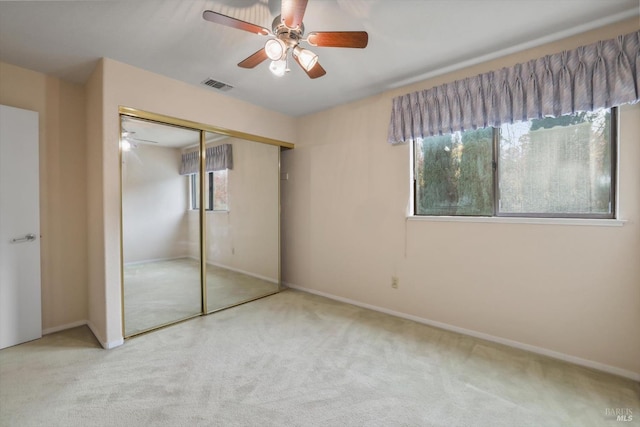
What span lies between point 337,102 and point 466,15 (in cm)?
169

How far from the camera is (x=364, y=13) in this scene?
69.8 inches

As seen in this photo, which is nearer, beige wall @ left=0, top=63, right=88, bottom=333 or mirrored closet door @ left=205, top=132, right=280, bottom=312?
beige wall @ left=0, top=63, right=88, bottom=333

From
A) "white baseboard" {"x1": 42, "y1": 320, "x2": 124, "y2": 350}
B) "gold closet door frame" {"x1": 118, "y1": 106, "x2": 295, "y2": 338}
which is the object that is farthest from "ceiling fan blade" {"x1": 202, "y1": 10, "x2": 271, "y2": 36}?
"white baseboard" {"x1": 42, "y1": 320, "x2": 124, "y2": 350}

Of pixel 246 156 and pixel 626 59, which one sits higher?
pixel 626 59

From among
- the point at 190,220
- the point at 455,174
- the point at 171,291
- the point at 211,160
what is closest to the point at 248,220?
the point at 190,220

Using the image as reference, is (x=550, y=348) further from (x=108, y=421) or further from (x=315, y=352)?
(x=108, y=421)

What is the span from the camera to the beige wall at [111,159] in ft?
7.51

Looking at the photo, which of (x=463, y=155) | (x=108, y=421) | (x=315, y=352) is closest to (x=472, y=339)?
(x=315, y=352)

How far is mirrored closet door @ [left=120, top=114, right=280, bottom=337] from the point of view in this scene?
8.47 ft

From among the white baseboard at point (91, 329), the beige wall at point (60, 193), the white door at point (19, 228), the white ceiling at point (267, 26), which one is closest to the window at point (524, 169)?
the white ceiling at point (267, 26)

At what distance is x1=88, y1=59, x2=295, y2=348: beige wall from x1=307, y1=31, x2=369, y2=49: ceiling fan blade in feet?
5.62

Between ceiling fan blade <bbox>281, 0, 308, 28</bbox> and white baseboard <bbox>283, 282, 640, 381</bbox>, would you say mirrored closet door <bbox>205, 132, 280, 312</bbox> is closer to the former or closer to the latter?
white baseboard <bbox>283, 282, 640, 381</bbox>

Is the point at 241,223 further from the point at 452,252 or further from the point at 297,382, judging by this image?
the point at 452,252

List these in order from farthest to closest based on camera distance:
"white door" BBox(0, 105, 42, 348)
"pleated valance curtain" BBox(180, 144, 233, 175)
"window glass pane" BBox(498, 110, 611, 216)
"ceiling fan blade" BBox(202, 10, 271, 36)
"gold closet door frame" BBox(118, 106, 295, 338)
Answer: "pleated valance curtain" BBox(180, 144, 233, 175) < "gold closet door frame" BBox(118, 106, 295, 338) < "white door" BBox(0, 105, 42, 348) < "window glass pane" BBox(498, 110, 611, 216) < "ceiling fan blade" BBox(202, 10, 271, 36)
